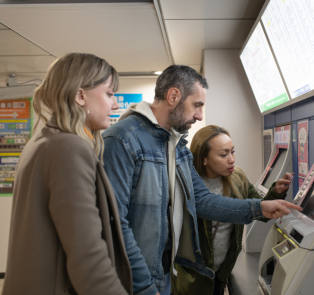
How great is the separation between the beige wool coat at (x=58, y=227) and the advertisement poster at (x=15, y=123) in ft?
11.9

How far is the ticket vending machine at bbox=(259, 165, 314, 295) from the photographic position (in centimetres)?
109

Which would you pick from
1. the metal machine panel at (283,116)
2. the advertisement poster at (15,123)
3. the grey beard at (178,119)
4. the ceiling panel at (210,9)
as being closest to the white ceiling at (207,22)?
the ceiling panel at (210,9)

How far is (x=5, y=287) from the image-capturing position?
0.80m

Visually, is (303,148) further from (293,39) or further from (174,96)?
(174,96)

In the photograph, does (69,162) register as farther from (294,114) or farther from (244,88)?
(244,88)

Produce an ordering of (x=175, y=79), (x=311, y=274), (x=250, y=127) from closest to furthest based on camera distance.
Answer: (x=311, y=274)
(x=175, y=79)
(x=250, y=127)

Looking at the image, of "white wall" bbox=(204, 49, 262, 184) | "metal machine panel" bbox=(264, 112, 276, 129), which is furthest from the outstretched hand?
"white wall" bbox=(204, 49, 262, 184)

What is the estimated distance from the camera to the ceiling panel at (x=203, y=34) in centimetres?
234

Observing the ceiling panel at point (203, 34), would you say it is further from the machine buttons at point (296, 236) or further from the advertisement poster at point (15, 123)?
the advertisement poster at point (15, 123)

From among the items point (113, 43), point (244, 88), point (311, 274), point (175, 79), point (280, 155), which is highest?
point (113, 43)

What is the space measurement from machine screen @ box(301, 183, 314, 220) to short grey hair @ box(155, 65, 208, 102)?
71 cm

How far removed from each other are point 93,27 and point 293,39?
1.45 meters

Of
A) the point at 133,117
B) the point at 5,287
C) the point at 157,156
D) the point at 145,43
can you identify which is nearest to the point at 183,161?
the point at 157,156

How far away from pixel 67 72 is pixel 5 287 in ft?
2.02
